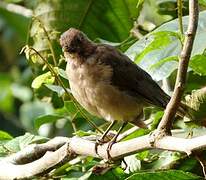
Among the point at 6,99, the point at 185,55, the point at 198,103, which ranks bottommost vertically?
the point at 6,99

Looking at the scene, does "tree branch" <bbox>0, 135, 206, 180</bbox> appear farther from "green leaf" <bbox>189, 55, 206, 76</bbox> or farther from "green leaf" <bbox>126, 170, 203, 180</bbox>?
"green leaf" <bbox>189, 55, 206, 76</bbox>

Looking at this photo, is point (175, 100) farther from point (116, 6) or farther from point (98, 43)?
point (116, 6)

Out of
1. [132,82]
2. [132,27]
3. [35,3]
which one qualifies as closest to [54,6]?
[35,3]

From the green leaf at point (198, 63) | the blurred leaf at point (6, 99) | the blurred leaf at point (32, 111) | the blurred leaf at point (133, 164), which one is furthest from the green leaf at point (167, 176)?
the blurred leaf at point (6, 99)

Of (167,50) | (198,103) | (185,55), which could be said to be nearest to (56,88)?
(167,50)

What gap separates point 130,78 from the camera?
299 centimetres

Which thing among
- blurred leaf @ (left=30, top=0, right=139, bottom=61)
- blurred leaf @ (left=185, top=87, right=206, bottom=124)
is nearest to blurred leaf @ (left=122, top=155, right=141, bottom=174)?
blurred leaf @ (left=185, top=87, right=206, bottom=124)

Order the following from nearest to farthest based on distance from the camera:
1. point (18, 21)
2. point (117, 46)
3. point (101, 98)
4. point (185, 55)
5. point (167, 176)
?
point (185, 55)
point (167, 176)
point (101, 98)
point (117, 46)
point (18, 21)

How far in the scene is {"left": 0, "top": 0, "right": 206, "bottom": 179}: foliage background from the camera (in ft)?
7.93

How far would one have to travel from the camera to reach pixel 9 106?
6.21 meters

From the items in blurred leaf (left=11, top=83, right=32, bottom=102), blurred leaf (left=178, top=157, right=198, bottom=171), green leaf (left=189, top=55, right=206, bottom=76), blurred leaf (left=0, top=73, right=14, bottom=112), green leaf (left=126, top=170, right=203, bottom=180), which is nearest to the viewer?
green leaf (left=126, top=170, right=203, bottom=180)

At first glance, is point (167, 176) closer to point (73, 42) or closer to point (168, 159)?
point (168, 159)

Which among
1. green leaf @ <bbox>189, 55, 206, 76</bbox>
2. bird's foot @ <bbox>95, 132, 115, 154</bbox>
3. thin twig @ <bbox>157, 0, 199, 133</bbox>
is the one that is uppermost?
thin twig @ <bbox>157, 0, 199, 133</bbox>

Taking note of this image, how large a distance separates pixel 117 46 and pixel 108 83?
216 mm
